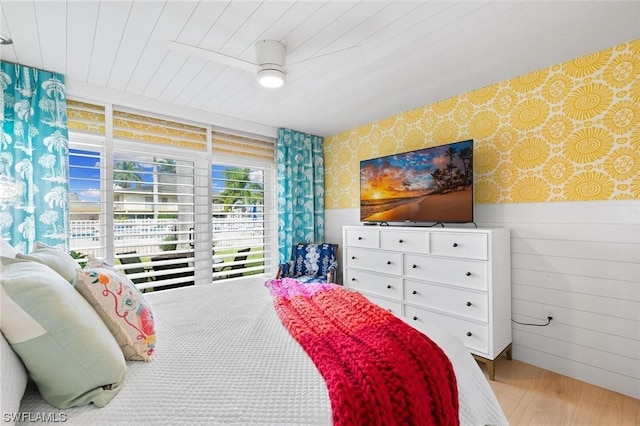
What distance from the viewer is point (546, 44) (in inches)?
81.3

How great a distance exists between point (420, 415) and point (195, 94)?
303cm

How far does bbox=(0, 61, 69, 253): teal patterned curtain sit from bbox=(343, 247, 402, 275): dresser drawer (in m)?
2.60

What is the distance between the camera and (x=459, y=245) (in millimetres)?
2443

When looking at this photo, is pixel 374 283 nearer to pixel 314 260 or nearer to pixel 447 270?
pixel 447 270

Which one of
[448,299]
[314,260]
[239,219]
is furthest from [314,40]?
[314,260]

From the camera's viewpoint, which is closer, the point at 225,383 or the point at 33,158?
the point at 225,383

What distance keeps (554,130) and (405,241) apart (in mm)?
1471

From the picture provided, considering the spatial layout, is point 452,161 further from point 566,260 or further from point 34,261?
point 34,261

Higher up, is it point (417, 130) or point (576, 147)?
point (417, 130)

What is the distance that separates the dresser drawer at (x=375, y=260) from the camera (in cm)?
289

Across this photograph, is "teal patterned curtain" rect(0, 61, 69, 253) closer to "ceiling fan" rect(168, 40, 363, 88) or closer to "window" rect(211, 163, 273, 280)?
"window" rect(211, 163, 273, 280)

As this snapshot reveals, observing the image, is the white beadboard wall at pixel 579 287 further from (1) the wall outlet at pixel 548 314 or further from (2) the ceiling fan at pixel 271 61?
(2) the ceiling fan at pixel 271 61

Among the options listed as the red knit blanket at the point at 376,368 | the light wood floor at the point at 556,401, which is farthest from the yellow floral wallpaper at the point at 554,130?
the red knit blanket at the point at 376,368

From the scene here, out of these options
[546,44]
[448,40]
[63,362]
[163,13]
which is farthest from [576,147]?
[63,362]
